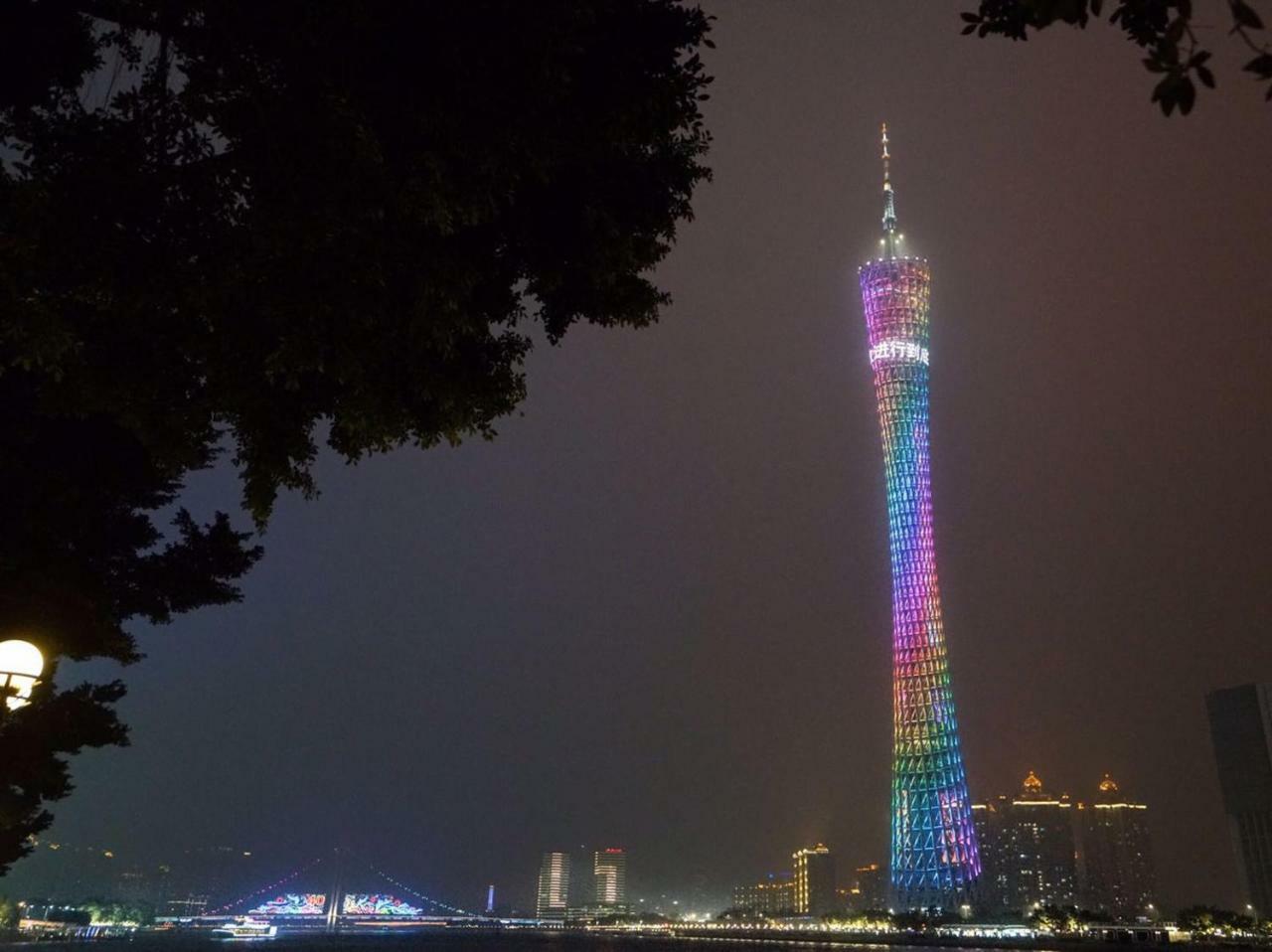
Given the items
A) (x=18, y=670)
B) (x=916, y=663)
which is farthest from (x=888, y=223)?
(x=18, y=670)

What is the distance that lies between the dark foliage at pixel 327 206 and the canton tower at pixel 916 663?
63831 mm

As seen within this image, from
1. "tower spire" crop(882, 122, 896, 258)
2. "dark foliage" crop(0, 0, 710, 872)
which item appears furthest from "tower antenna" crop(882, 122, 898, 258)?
"dark foliage" crop(0, 0, 710, 872)

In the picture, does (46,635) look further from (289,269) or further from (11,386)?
(289,269)

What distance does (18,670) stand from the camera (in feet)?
26.2

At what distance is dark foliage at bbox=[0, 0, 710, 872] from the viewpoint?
6.39m

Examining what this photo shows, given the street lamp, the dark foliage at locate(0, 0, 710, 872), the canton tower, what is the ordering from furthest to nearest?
the canton tower
the street lamp
the dark foliage at locate(0, 0, 710, 872)

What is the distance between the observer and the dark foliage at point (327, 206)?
6387 mm

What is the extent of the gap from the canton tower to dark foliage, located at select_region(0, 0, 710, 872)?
6383 centimetres

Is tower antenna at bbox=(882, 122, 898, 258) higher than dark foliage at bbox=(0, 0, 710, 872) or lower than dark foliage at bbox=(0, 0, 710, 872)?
higher

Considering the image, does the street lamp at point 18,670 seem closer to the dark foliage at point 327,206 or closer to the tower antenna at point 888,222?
the dark foliage at point 327,206

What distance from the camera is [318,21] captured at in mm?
6379

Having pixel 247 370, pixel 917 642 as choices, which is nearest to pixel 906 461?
pixel 917 642

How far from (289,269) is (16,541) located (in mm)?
7514

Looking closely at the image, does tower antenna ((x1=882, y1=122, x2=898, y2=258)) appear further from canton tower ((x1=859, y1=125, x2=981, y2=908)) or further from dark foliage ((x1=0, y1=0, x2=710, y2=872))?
dark foliage ((x1=0, y1=0, x2=710, y2=872))
